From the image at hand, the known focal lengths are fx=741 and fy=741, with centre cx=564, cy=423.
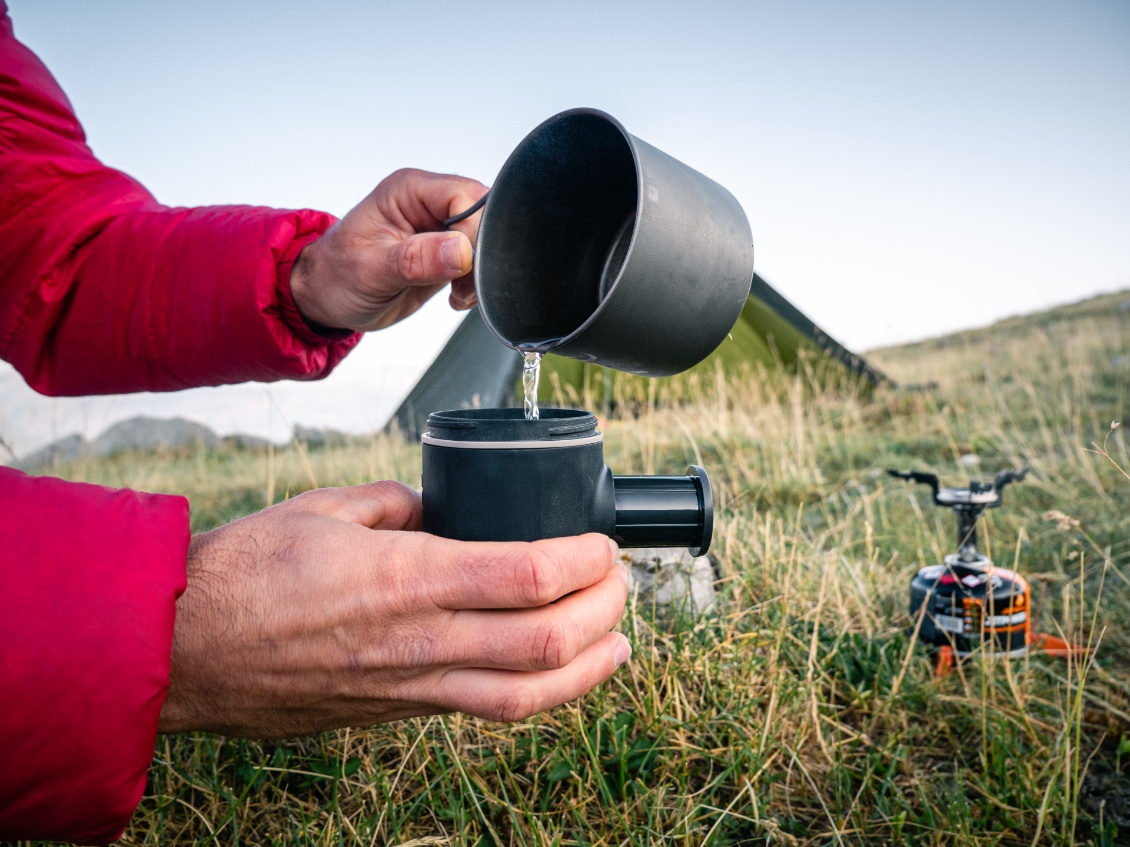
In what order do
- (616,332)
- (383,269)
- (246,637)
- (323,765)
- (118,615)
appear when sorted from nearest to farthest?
(118,615) → (246,637) → (616,332) → (323,765) → (383,269)

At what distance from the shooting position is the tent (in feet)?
20.3

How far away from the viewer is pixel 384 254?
1.65 m

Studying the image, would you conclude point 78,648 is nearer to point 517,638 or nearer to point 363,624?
point 363,624

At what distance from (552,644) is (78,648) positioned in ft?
1.75

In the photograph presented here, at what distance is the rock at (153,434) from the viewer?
377 inches

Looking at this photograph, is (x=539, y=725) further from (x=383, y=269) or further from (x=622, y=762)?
(x=383, y=269)

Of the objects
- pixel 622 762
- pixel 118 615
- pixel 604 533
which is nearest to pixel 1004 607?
pixel 622 762

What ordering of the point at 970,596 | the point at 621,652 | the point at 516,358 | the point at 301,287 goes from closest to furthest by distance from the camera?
1. the point at 621,652
2. the point at 301,287
3. the point at 970,596
4. the point at 516,358

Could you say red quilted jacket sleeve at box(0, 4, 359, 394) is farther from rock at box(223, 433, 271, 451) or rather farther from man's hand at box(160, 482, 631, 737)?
rock at box(223, 433, 271, 451)

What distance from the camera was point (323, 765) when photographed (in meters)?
1.54

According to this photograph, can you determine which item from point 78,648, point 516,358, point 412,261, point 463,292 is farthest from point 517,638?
point 516,358

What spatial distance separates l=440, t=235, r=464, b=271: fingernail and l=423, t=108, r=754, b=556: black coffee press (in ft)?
0.47

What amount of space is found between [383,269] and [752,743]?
1304mm

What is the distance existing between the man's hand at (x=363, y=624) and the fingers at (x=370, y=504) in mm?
101
